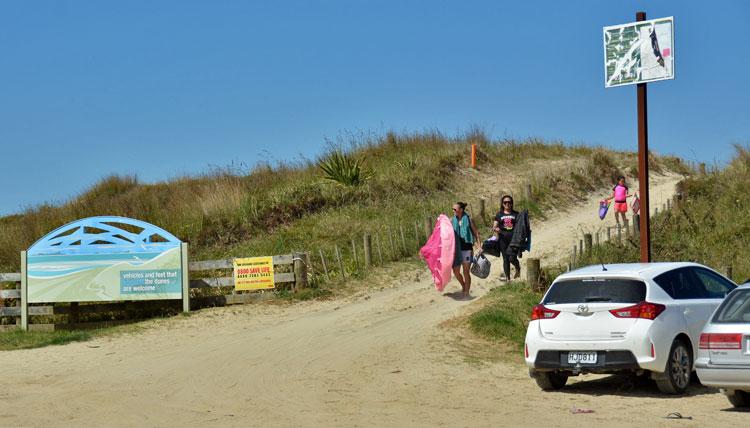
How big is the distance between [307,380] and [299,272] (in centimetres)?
839

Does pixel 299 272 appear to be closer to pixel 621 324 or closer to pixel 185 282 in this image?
pixel 185 282

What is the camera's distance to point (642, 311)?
11.7m

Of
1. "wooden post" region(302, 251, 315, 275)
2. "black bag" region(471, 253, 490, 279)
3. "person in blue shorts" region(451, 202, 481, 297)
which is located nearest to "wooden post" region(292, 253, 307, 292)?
"wooden post" region(302, 251, 315, 275)

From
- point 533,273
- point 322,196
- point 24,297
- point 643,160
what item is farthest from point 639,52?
point 322,196

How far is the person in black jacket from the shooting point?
20953mm

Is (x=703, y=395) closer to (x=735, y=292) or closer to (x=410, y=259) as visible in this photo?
(x=735, y=292)

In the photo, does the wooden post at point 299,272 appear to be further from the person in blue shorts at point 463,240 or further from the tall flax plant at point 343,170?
the tall flax plant at point 343,170

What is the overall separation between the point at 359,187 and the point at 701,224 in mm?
12633

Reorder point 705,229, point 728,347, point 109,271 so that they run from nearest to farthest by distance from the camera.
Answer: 1. point 728,347
2. point 109,271
3. point 705,229

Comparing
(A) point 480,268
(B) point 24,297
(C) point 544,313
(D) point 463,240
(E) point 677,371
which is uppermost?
(D) point 463,240

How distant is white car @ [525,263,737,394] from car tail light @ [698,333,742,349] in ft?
4.22

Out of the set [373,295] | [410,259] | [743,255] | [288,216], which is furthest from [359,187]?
[743,255]

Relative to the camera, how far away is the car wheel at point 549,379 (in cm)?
1260

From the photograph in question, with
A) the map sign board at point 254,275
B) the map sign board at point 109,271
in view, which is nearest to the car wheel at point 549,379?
the map sign board at point 254,275
